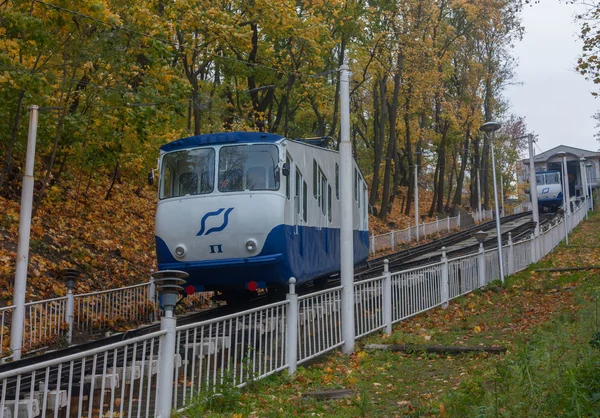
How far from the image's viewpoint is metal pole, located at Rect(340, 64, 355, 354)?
11570 millimetres

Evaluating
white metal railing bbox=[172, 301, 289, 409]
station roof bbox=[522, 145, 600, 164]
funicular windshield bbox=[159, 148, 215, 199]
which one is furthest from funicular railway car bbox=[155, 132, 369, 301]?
station roof bbox=[522, 145, 600, 164]

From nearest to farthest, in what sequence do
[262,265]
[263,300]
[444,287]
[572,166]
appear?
[262,265] < [263,300] < [444,287] < [572,166]

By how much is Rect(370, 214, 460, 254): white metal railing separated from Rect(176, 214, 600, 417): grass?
732 inches

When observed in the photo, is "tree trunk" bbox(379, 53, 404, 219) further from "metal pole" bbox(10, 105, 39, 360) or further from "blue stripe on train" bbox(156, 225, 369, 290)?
"metal pole" bbox(10, 105, 39, 360)

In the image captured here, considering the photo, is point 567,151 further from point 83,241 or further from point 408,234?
point 83,241

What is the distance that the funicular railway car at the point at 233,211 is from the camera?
1258 cm

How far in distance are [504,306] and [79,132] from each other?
11.9 meters

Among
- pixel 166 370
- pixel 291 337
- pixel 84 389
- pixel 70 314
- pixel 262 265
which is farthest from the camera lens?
pixel 70 314

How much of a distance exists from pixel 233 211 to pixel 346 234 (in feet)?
7.38

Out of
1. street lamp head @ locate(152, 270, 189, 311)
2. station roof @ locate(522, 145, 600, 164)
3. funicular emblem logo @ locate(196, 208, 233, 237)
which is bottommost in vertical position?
street lamp head @ locate(152, 270, 189, 311)

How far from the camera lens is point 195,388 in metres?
7.73

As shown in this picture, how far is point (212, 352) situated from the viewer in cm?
920

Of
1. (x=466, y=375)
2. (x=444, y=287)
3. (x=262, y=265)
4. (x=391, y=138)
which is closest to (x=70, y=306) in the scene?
(x=262, y=265)

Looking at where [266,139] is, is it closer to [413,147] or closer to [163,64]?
[163,64]
